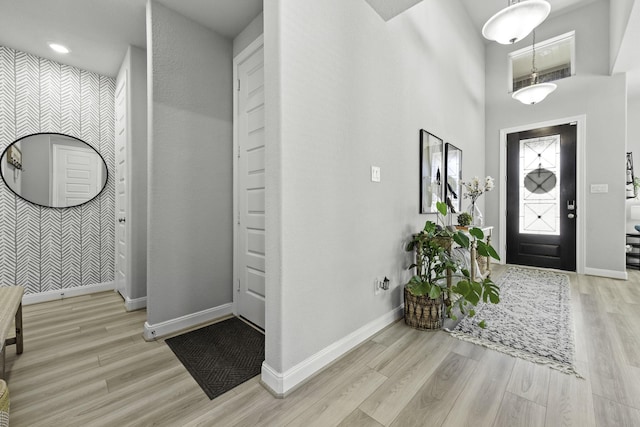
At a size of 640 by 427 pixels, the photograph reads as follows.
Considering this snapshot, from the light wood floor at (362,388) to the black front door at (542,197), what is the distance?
2273 mm

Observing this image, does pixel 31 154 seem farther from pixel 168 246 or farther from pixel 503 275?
pixel 503 275

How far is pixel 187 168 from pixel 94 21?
153 cm

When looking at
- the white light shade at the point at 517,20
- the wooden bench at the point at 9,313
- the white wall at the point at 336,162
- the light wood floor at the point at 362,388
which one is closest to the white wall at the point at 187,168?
the light wood floor at the point at 362,388

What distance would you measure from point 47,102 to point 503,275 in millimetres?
5980

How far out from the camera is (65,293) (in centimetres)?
302

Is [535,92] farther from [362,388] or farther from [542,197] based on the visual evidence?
[362,388]

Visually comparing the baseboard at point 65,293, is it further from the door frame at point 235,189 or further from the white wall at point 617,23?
the white wall at point 617,23

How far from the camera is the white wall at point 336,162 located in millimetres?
1444

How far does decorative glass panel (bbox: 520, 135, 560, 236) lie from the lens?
407 centimetres

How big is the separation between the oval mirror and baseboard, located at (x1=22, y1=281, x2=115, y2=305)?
946mm

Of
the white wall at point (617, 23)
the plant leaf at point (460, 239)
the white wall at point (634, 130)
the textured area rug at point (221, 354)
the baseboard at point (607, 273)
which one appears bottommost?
the textured area rug at point (221, 354)

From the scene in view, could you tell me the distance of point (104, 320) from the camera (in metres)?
2.40

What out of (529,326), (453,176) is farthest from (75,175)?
(529,326)

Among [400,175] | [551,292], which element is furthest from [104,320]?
[551,292]
